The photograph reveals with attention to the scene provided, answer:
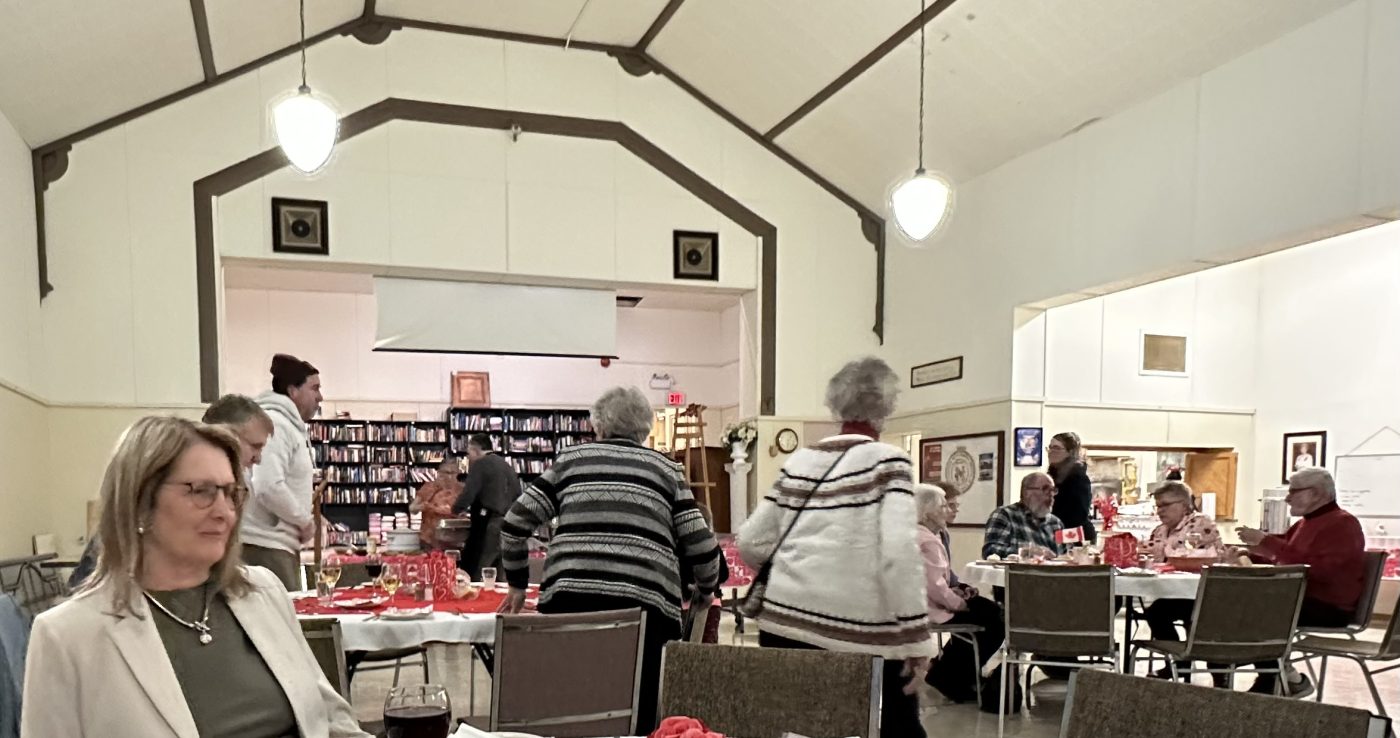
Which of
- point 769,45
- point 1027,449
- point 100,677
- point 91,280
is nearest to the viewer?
point 100,677

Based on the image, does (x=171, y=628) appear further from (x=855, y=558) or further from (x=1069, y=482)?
(x=1069, y=482)

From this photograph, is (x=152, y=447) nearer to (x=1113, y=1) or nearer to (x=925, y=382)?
(x=1113, y=1)

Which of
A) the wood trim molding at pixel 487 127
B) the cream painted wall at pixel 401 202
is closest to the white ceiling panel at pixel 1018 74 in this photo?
the cream painted wall at pixel 401 202

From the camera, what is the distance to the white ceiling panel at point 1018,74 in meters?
6.29

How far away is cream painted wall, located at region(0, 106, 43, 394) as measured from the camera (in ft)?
21.7

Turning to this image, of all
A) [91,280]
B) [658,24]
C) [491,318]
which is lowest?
[491,318]

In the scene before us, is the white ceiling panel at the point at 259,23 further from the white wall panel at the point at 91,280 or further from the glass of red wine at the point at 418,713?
the glass of red wine at the point at 418,713

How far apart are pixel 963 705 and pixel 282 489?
3.90 meters

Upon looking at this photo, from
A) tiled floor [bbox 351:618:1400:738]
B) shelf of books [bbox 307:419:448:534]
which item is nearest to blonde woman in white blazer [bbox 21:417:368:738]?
tiled floor [bbox 351:618:1400:738]

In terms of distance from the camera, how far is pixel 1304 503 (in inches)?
207

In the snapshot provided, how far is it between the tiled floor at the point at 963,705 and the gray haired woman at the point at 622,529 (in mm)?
1635

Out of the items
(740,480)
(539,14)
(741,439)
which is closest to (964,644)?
(741,439)

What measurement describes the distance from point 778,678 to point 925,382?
24.7ft

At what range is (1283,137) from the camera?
6070 mm
